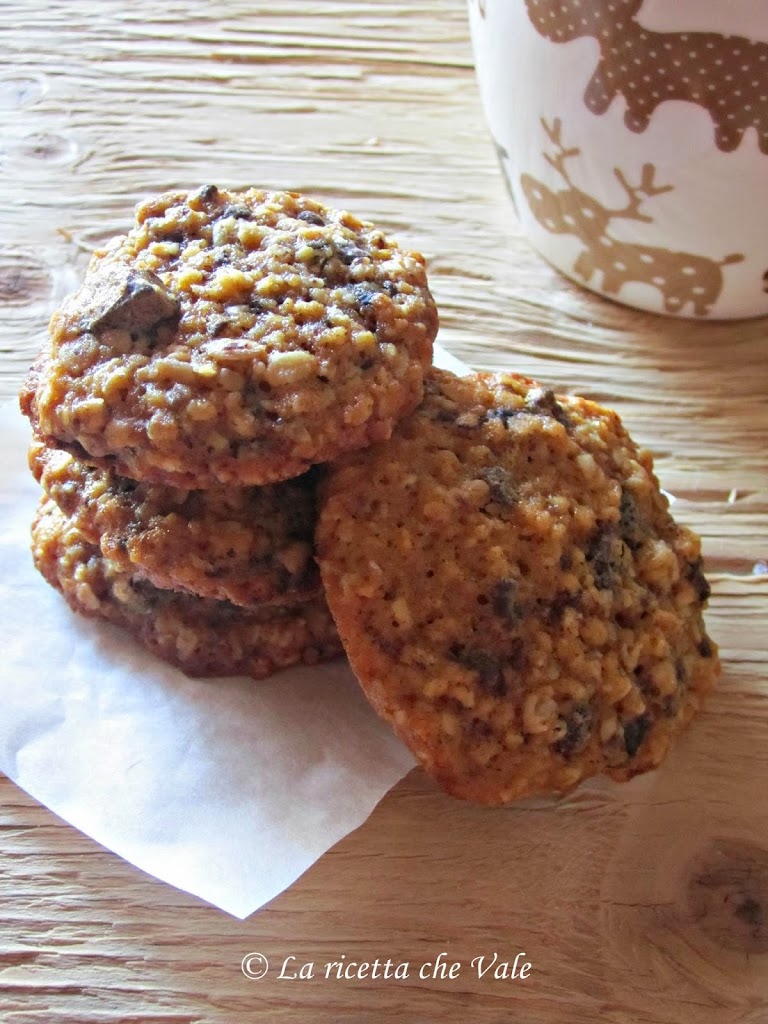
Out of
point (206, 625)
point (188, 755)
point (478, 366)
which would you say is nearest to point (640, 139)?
point (478, 366)

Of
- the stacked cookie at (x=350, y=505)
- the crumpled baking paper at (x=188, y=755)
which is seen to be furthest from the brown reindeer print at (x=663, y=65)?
the crumpled baking paper at (x=188, y=755)

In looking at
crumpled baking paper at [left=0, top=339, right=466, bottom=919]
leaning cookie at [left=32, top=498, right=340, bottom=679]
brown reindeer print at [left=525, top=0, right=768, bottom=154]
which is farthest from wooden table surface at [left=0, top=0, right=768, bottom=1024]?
brown reindeer print at [left=525, top=0, right=768, bottom=154]

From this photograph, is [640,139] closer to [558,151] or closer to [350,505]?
[558,151]

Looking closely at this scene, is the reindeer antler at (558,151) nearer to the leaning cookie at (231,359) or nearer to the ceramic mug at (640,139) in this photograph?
the ceramic mug at (640,139)

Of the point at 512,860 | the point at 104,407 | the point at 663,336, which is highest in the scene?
the point at 104,407

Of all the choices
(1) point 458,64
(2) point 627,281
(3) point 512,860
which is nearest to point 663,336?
(2) point 627,281

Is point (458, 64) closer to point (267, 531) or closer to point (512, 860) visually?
point (267, 531)

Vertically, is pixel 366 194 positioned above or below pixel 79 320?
below
